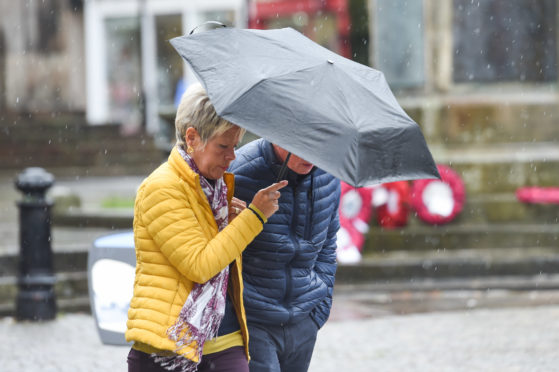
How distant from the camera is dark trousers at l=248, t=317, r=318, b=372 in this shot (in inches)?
143

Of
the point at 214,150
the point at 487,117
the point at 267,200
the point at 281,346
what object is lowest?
the point at 487,117

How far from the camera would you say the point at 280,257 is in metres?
3.63

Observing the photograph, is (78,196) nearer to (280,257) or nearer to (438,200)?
(438,200)

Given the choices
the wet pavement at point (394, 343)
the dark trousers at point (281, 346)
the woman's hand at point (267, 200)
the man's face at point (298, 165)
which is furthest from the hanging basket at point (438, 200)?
the woman's hand at point (267, 200)

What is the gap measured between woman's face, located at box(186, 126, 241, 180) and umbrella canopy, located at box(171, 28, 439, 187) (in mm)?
178

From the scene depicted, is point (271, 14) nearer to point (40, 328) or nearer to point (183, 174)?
point (40, 328)

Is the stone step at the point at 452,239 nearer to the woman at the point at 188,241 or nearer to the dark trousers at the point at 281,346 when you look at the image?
the dark trousers at the point at 281,346

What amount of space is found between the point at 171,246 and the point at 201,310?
0.77 feet

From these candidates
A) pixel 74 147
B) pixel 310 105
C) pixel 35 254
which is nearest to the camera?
pixel 310 105

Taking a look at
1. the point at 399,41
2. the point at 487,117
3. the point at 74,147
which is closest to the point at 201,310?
the point at 399,41

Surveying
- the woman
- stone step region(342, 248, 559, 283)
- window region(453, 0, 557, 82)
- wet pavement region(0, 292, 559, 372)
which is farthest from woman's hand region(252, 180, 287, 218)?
window region(453, 0, 557, 82)

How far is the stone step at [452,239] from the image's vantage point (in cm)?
1059

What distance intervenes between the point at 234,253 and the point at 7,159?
18.0m

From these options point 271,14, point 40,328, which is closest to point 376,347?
point 40,328
